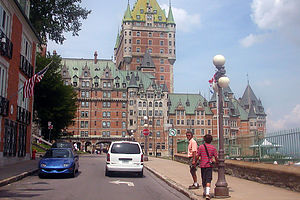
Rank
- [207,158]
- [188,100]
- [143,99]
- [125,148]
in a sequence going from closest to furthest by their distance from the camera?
[207,158] → [125,148] → [143,99] → [188,100]

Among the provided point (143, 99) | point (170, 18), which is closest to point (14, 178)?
point (143, 99)

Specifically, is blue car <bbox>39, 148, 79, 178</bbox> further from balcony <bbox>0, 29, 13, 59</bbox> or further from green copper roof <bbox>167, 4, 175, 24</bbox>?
green copper roof <bbox>167, 4, 175, 24</bbox>

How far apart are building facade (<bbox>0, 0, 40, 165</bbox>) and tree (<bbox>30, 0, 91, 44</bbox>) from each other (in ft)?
5.90

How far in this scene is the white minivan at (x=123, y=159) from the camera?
18312 mm

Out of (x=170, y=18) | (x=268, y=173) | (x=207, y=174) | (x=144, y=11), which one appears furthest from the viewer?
(x=144, y=11)

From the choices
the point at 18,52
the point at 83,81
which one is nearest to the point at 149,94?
the point at 83,81

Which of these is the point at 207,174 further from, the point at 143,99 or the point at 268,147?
the point at 143,99

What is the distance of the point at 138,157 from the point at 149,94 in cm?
8120

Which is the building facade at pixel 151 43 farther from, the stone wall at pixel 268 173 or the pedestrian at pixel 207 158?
the pedestrian at pixel 207 158

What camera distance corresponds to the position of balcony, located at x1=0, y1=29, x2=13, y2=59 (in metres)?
21.7

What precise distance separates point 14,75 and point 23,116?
4.24 m

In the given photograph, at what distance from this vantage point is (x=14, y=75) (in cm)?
2536

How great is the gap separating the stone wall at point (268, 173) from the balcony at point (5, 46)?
15372 millimetres

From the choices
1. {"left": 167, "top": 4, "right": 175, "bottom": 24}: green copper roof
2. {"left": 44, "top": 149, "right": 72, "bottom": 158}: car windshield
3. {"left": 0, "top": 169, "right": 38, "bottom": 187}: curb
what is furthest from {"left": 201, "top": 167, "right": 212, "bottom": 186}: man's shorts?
{"left": 167, "top": 4, "right": 175, "bottom": 24}: green copper roof
